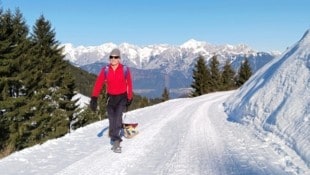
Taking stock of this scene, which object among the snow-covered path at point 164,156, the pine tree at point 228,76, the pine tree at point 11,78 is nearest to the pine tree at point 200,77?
the pine tree at point 228,76

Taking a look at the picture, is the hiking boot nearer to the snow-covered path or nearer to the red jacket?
the snow-covered path

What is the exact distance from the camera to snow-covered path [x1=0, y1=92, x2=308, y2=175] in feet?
25.6

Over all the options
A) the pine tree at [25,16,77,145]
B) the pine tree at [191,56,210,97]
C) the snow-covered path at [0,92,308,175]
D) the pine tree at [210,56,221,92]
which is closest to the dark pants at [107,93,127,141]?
the snow-covered path at [0,92,308,175]

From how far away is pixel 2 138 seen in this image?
94.2ft

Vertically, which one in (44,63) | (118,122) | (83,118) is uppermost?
(44,63)

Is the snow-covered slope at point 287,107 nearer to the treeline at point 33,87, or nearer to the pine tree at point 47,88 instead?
the treeline at point 33,87

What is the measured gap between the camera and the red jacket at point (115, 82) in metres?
10.3

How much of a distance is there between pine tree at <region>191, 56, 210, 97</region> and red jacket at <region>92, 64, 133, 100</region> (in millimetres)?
56644

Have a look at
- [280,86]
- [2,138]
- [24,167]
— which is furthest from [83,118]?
[24,167]

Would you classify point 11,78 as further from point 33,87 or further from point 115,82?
point 115,82

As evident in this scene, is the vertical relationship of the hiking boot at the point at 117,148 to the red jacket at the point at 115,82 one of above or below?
below

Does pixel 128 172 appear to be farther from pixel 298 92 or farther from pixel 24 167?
pixel 298 92

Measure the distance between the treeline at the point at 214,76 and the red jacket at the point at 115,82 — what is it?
2209 inches

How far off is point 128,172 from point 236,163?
2.18 meters
